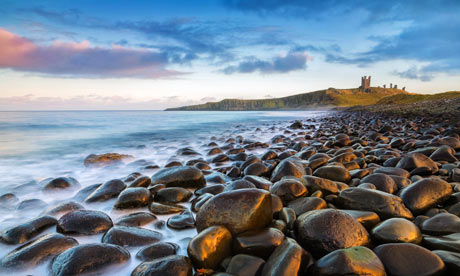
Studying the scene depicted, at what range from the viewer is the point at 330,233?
1.93 metres

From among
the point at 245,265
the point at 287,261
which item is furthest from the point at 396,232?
the point at 245,265

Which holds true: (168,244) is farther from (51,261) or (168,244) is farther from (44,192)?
(44,192)

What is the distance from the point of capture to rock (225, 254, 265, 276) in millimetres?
1751

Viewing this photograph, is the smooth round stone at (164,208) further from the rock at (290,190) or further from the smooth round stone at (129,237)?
the rock at (290,190)

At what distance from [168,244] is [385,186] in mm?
2592

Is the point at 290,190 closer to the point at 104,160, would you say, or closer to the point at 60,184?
the point at 60,184

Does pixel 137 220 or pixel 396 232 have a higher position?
pixel 396 232

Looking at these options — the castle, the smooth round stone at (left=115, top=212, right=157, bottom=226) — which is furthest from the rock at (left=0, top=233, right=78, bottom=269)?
the castle

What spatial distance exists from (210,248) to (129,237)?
0.89 metres

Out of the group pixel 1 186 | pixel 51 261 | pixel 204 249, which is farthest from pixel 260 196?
pixel 1 186

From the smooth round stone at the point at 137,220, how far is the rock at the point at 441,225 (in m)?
2.61

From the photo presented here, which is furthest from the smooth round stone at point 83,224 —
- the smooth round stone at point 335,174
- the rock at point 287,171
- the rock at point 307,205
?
the smooth round stone at point 335,174

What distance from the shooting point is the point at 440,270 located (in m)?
1.59

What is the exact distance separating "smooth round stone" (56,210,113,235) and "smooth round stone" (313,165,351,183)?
276cm
